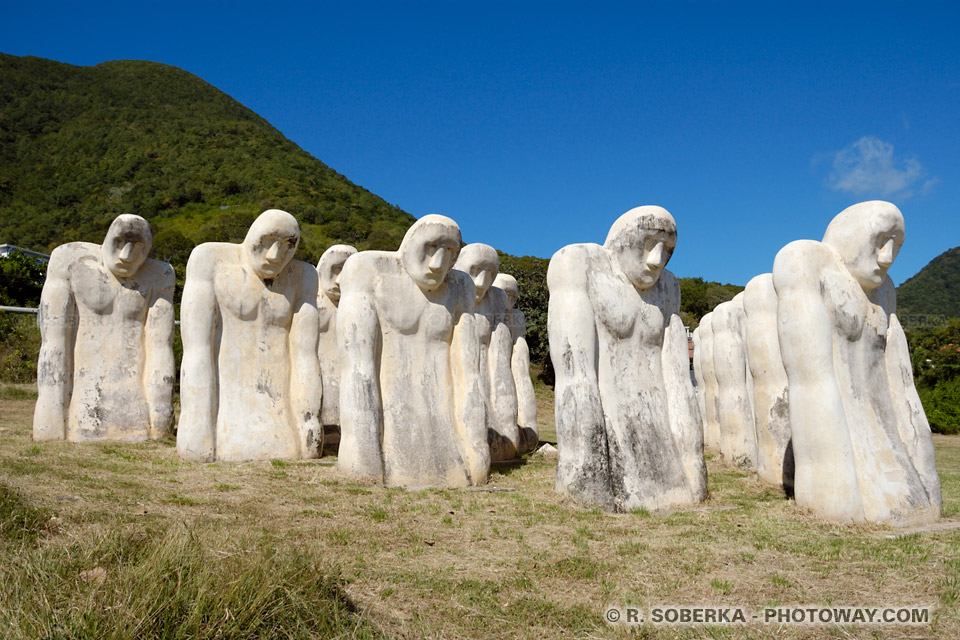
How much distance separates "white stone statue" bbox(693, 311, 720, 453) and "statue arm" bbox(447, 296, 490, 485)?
470 cm

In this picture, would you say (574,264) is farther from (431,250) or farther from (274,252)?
(274,252)

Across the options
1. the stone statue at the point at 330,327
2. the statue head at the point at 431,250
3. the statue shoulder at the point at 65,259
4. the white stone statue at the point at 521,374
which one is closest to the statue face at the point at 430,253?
the statue head at the point at 431,250

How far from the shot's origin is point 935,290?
4309 cm

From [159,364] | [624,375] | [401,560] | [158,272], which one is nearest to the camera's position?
[401,560]

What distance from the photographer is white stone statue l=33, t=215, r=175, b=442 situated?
11094 millimetres

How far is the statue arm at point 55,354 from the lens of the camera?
10961 millimetres

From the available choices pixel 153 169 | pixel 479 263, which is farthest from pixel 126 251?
pixel 153 169

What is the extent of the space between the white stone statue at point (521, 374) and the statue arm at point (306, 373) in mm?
3332

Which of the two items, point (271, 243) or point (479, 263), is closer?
point (271, 243)

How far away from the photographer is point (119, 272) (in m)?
11.5

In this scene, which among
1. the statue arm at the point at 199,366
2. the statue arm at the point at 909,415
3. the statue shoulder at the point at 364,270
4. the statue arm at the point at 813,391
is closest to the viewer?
the statue arm at the point at 813,391

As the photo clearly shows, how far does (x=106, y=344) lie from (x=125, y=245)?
1.58 m

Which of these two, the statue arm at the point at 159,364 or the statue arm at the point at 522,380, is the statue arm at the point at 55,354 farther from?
the statue arm at the point at 522,380

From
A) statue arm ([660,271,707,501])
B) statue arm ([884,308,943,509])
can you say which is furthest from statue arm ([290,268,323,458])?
statue arm ([884,308,943,509])
